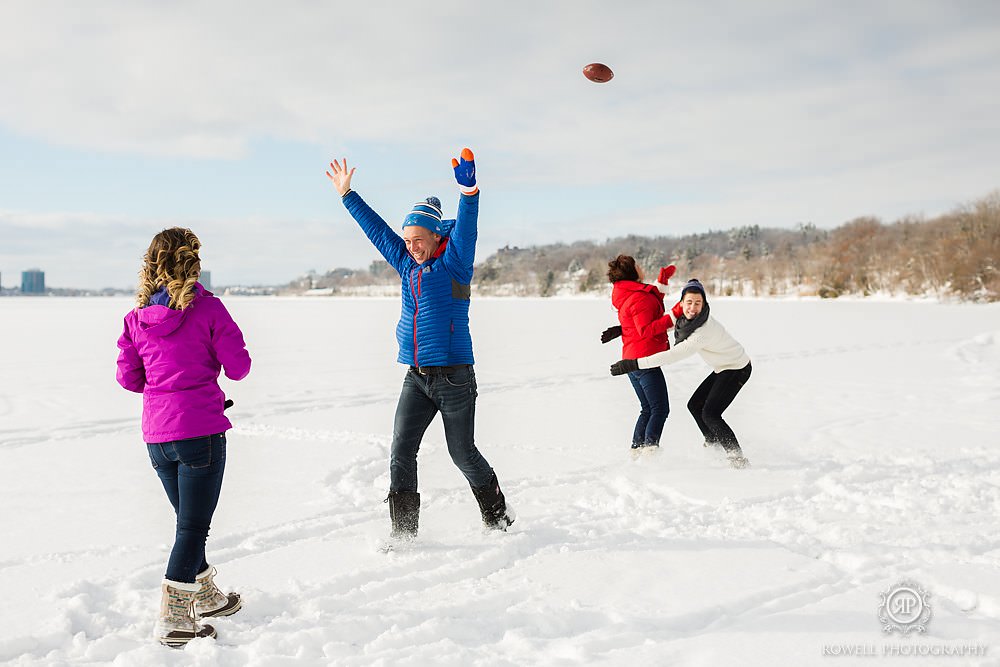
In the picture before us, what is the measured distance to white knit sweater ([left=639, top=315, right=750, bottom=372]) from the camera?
5.60 meters

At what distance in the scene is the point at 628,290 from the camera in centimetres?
595

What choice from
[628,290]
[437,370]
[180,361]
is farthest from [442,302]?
[628,290]

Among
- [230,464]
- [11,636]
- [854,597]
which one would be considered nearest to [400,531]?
[11,636]

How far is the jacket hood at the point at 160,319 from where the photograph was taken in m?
2.89

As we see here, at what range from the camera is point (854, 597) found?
3295 mm

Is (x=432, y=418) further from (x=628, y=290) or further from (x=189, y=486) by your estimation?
(x=628, y=290)

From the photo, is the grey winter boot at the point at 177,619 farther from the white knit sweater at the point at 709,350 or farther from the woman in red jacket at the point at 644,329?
the woman in red jacket at the point at 644,329

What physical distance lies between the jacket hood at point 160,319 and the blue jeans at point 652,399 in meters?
3.94

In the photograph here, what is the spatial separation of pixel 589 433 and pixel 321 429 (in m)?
3.11

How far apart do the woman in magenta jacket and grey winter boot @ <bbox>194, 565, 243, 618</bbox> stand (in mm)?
36

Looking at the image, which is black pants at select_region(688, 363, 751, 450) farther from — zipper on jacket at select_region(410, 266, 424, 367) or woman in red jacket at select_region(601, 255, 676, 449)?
zipper on jacket at select_region(410, 266, 424, 367)

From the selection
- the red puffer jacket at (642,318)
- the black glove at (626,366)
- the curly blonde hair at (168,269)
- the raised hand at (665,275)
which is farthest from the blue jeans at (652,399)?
the curly blonde hair at (168,269)

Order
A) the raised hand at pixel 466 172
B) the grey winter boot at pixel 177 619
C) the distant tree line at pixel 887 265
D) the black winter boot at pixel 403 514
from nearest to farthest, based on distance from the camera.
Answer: the grey winter boot at pixel 177 619
the raised hand at pixel 466 172
the black winter boot at pixel 403 514
the distant tree line at pixel 887 265

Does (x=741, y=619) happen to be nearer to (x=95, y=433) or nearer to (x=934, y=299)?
(x=95, y=433)
